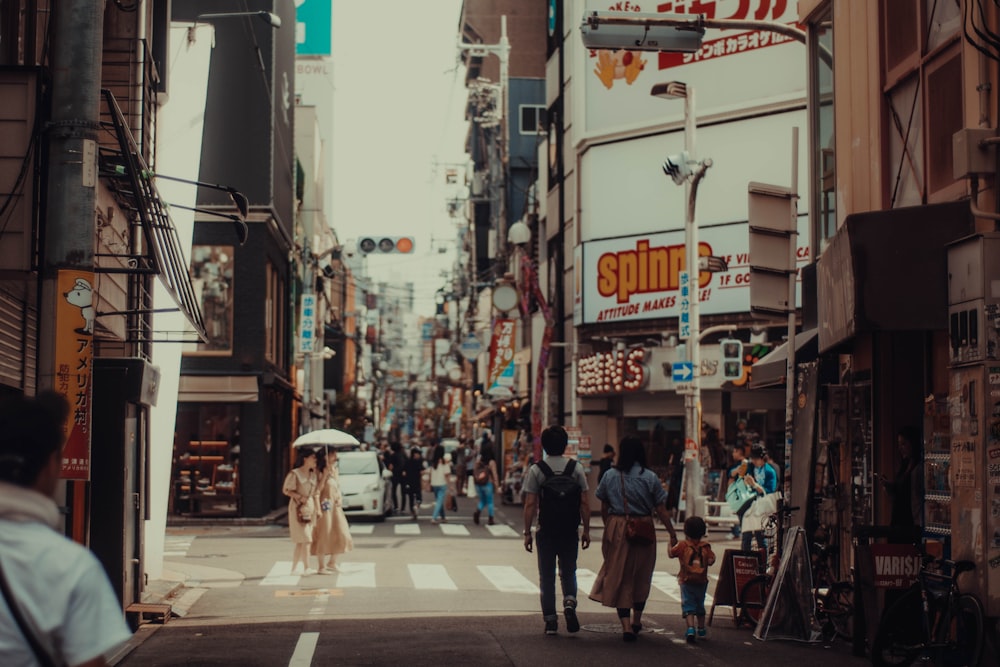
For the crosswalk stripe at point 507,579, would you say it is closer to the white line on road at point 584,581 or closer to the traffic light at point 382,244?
the white line on road at point 584,581

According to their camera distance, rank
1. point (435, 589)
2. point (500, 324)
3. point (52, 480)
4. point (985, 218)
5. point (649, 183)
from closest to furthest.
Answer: point (52, 480) < point (985, 218) < point (435, 589) < point (649, 183) < point (500, 324)

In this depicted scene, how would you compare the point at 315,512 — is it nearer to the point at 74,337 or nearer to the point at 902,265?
the point at 902,265

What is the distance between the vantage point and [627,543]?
41.4 feet

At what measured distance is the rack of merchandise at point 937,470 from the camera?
11.6 metres

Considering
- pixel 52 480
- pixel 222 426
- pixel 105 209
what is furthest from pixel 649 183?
Result: pixel 52 480

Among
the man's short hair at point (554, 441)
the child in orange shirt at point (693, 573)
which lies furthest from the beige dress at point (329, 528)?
the child in orange shirt at point (693, 573)

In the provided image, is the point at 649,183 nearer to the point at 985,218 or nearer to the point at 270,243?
the point at 270,243

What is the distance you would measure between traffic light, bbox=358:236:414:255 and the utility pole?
28650 mm

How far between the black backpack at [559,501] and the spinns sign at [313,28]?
5930 cm

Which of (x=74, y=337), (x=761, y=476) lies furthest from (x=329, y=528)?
(x=74, y=337)

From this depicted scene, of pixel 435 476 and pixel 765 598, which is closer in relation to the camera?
pixel 765 598

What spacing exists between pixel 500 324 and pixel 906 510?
129ft

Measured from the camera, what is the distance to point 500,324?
51.4 metres

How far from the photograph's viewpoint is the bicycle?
9.62 m
